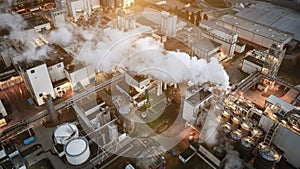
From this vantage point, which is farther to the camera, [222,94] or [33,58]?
[33,58]

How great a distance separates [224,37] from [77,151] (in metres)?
33.0

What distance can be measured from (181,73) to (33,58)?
2205 centimetres

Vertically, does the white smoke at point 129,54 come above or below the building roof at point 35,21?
below

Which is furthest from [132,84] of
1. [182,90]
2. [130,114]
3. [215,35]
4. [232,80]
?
[215,35]

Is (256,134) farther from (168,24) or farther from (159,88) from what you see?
(168,24)

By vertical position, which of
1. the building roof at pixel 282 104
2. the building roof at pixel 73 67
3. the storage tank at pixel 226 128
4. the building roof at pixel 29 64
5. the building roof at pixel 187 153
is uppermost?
the building roof at pixel 29 64

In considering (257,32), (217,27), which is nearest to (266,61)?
(217,27)

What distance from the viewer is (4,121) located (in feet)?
110

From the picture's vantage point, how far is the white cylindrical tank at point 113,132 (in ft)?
96.9

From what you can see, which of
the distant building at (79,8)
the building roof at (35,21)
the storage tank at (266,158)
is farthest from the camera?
the distant building at (79,8)

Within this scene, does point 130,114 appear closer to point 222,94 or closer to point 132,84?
point 132,84

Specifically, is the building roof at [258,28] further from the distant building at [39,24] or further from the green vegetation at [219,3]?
→ the distant building at [39,24]

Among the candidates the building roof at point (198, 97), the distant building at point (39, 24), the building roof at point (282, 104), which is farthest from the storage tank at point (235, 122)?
the distant building at point (39, 24)

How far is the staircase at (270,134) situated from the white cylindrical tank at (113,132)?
18.0 m
